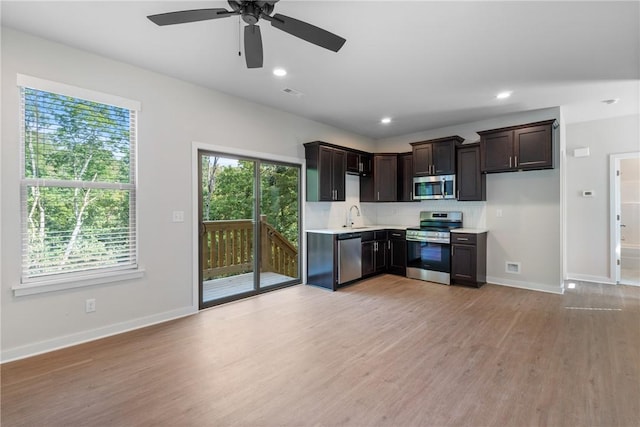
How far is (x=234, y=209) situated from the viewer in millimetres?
4195

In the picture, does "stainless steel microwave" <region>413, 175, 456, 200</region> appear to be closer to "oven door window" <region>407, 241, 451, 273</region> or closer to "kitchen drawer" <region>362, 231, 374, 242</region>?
"oven door window" <region>407, 241, 451, 273</region>

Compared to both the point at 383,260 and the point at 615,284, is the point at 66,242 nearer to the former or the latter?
the point at 383,260

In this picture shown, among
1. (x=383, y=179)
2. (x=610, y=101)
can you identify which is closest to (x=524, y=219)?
(x=610, y=101)

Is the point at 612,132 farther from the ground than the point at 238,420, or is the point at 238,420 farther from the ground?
the point at 612,132

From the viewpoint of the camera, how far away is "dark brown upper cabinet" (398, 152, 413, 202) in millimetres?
5867

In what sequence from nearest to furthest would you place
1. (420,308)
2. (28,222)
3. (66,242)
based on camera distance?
(28,222) → (66,242) → (420,308)

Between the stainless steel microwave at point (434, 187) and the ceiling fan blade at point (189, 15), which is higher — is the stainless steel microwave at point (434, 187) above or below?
below

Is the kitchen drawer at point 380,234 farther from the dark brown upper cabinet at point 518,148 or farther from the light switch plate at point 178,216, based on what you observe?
the light switch plate at point 178,216

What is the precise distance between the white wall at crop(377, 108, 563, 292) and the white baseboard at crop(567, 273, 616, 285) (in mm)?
1240

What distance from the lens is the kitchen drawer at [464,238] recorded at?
474 centimetres

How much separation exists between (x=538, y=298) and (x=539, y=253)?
78 cm

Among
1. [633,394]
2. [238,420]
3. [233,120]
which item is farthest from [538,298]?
[233,120]

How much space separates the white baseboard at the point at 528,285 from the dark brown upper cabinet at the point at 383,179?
223 centimetres

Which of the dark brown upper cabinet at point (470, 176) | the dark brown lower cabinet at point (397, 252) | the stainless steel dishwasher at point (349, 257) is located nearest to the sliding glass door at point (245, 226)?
the stainless steel dishwasher at point (349, 257)
